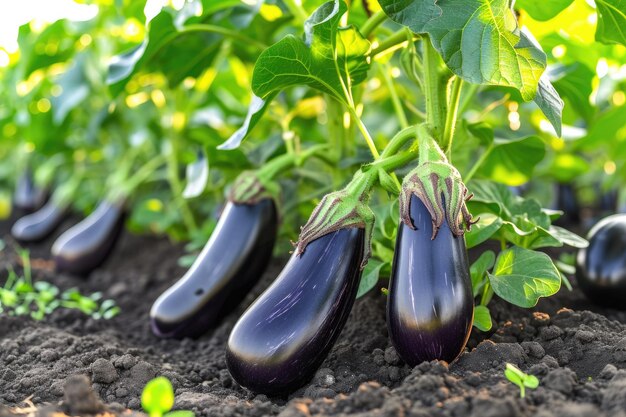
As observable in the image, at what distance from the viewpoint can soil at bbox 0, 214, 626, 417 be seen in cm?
104

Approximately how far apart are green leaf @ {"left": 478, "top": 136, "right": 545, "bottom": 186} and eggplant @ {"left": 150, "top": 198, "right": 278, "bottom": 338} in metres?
0.53

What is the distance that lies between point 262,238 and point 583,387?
826 mm

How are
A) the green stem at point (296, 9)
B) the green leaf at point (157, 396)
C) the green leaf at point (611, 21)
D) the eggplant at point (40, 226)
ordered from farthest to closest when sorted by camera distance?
the eggplant at point (40, 226) → the green stem at point (296, 9) → the green leaf at point (611, 21) → the green leaf at point (157, 396)

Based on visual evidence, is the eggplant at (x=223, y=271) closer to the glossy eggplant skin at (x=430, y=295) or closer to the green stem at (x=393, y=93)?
the green stem at (x=393, y=93)

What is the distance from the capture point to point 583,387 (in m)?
1.07

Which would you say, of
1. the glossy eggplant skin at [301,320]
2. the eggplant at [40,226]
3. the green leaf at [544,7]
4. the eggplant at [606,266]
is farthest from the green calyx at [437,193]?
the eggplant at [40,226]

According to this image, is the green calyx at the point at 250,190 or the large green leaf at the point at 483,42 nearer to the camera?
the large green leaf at the point at 483,42

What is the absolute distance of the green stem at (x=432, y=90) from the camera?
1.36m

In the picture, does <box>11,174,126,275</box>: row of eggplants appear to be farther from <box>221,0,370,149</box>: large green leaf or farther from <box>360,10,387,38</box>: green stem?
<box>360,10,387,38</box>: green stem

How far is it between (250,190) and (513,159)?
0.62 metres

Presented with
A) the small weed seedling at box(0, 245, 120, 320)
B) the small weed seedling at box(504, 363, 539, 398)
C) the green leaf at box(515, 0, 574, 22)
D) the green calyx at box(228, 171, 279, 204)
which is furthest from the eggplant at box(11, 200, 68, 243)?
the small weed seedling at box(504, 363, 539, 398)

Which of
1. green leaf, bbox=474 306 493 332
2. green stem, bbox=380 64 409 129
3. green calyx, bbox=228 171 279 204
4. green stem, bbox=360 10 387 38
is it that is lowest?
green leaf, bbox=474 306 493 332

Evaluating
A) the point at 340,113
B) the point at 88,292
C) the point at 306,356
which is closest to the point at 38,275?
the point at 88,292

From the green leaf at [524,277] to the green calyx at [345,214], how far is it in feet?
0.83
